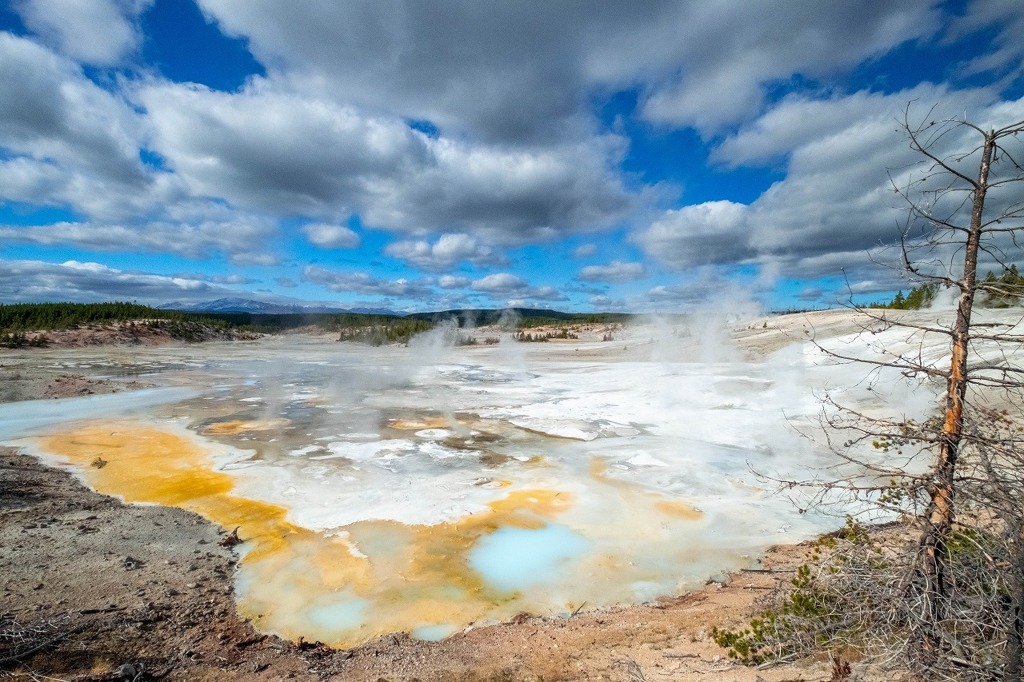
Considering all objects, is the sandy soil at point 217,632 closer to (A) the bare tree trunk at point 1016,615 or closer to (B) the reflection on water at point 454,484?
(B) the reflection on water at point 454,484

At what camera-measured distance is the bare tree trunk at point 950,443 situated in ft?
9.21

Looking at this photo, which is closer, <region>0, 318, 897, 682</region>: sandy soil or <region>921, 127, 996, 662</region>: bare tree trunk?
<region>921, 127, 996, 662</region>: bare tree trunk

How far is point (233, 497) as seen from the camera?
926 cm

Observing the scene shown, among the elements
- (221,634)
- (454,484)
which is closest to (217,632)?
(221,634)

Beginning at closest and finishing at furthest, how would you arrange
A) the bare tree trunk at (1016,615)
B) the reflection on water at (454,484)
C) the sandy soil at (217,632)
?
the bare tree trunk at (1016,615) → the sandy soil at (217,632) → the reflection on water at (454,484)

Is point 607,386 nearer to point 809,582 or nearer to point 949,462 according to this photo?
point 809,582

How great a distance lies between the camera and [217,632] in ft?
17.9

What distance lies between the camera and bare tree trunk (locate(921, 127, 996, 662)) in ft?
9.21

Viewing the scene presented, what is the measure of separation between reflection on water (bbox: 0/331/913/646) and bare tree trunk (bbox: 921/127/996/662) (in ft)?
12.2

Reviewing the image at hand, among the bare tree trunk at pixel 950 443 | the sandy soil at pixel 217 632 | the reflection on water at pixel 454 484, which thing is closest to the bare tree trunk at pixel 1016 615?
the bare tree trunk at pixel 950 443

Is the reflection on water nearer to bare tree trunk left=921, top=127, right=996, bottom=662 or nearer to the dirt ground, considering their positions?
the dirt ground

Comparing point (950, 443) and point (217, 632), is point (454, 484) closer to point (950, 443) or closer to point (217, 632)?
point (217, 632)

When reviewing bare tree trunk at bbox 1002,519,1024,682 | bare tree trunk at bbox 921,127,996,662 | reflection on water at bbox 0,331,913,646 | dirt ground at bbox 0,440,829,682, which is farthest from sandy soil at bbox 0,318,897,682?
bare tree trunk at bbox 1002,519,1024,682

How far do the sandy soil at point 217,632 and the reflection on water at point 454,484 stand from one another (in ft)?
1.35
